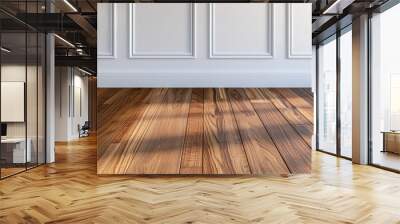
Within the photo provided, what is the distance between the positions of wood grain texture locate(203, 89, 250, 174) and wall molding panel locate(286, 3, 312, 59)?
1.15 meters

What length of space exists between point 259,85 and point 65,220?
3.17 meters

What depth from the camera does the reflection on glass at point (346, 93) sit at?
7620 mm

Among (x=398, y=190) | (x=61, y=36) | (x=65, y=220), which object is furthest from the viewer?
(x=61, y=36)

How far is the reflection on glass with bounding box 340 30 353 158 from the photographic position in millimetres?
7620

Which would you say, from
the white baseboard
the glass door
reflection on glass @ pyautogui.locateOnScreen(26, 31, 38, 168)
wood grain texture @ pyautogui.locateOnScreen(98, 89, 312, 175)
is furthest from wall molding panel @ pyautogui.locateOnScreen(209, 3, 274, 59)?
the glass door

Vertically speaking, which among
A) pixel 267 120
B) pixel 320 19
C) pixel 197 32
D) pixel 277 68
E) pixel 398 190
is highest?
pixel 320 19

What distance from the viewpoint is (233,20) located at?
5348 mm

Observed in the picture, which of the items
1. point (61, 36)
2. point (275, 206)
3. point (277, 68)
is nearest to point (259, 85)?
point (277, 68)

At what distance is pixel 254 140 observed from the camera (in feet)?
17.5

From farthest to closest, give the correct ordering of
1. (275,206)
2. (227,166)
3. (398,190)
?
(227,166)
(398,190)
(275,206)

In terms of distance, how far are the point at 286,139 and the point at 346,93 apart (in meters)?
3.19

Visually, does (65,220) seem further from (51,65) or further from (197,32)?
(51,65)

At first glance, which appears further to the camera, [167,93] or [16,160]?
[16,160]

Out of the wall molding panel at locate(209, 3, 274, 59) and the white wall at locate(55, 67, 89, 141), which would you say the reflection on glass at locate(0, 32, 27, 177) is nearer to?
the wall molding panel at locate(209, 3, 274, 59)
